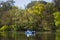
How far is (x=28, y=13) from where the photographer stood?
5084 cm

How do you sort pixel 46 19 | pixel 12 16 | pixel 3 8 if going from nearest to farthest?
pixel 46 19
pixel 12 16
pixel 3 8

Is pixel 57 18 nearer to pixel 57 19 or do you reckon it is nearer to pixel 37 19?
pixel 57 19

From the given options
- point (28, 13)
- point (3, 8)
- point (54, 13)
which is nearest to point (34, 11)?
point (28, 13)

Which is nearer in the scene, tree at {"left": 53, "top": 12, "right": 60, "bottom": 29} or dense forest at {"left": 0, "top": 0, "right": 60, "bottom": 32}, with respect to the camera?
tree at {"left": 53, "top": 12, "right": 60, "bottom": 29}

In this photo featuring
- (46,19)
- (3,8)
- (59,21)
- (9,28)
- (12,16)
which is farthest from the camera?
(3,8)

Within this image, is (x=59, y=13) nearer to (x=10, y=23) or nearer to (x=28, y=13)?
(x=28, y=13)

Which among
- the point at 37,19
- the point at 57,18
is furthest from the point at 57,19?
the point at 37,19

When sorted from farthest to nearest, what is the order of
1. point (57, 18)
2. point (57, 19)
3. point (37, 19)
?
point (37, 19), point (57, 19), point (57, 18)

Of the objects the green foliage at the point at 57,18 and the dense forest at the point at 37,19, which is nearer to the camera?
the green foliage at the point at 57,18

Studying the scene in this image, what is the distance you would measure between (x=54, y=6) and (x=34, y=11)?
14.9ft

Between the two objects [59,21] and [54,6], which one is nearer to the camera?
[59,21]

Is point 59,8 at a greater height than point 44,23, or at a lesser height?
greater

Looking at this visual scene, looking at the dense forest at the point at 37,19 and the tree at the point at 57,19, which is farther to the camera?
the dense forest at the point at 37,19

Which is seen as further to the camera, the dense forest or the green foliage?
the dense forest
